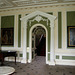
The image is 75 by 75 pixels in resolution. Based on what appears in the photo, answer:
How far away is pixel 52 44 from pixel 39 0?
3.01m

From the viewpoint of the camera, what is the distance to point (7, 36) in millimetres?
7117

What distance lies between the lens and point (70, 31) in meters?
6.04

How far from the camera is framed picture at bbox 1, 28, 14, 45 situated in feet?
23.0

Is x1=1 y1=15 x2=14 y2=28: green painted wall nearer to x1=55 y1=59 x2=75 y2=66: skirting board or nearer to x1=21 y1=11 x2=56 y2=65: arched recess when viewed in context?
x1=21 y1=11 x2=56 y2=65: arched recess

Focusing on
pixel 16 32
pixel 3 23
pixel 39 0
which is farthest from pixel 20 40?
pixel 39 0

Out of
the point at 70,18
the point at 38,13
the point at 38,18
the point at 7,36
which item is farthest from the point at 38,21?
the point at 7,36

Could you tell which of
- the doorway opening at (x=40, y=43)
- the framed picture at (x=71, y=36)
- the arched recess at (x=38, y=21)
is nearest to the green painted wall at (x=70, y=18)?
the framed picture at (x=71, y=36)

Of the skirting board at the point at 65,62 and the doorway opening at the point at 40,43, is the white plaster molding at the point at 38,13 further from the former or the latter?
the doorway opening at the point at 40,43

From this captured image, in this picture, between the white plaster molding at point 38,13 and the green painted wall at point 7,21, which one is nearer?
the white plaster molding at point 38,13

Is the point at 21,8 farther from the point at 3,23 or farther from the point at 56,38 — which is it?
the point at 56,38

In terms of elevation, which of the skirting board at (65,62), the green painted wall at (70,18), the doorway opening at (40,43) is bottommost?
the skirting board at (65,62)

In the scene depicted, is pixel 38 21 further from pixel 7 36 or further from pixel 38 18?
pixel 7 36

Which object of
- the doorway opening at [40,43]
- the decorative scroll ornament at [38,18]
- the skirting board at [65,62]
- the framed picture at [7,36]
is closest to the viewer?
the skirting board at [65,62]

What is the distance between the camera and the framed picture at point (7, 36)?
23.0 ft
